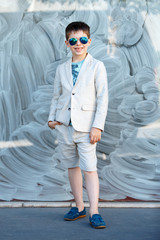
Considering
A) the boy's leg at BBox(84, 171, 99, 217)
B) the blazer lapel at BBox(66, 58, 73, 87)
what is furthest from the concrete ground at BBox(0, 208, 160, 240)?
the blazer lapel at BBox(66, 58, 73, 87)

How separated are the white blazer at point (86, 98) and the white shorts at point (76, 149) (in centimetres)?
7

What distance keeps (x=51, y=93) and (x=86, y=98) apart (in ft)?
2.26

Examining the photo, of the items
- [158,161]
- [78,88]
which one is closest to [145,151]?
[158,161]

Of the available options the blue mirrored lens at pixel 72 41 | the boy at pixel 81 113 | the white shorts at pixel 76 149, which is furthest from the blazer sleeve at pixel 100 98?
the blue mirrored lens at pixel 72 41

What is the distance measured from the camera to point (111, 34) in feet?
11.5

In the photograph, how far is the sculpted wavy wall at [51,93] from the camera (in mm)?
3479

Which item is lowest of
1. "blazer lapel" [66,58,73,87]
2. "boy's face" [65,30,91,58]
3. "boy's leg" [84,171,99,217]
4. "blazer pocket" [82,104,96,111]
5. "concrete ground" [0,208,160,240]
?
"concrete ground" [0,208,160,240]

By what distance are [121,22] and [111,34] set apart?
0.14 m

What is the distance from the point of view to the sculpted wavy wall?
3.48 m

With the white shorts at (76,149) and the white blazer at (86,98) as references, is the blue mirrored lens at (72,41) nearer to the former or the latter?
the white blazer at (86,98)

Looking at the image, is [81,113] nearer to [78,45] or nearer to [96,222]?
[78,45]

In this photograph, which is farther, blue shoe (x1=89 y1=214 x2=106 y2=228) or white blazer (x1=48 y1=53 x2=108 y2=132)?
white blazer (x1=48 y1=53 x2=108 y2=132)

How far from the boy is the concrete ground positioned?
0.12 m

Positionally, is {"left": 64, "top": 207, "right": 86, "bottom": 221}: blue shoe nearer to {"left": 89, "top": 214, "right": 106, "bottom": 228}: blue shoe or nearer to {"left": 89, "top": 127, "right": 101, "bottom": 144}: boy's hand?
{"left": 89, "top": 214, "right": 106, "bottom": 228}: blue shoe
